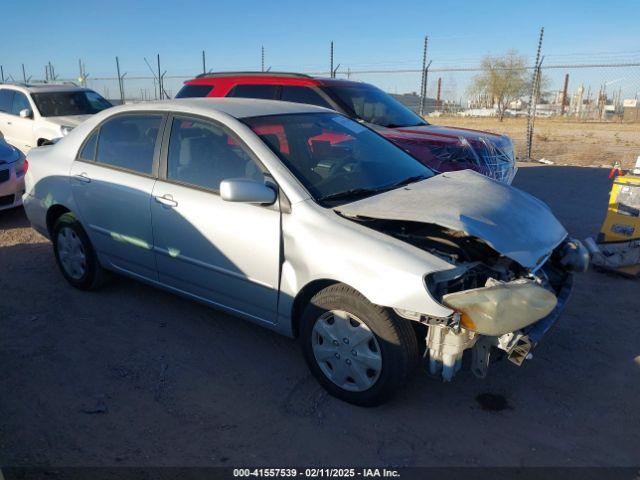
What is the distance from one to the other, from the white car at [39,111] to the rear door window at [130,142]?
5733 mm

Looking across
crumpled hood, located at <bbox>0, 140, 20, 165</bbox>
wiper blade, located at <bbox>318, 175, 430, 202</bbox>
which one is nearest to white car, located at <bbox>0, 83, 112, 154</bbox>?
crumpled hood, located at <bbox>0, 140, 20, 165</bbox>

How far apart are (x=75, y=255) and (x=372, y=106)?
4431 millimetres

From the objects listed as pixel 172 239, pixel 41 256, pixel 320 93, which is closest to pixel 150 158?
pixel 172 239

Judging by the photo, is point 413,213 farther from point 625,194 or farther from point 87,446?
point 625,194

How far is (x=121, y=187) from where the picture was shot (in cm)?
393

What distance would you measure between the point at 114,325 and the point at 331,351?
76.6 inches

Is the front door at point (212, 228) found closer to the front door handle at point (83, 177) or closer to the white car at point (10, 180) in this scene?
the front door handle at point (83, 177)

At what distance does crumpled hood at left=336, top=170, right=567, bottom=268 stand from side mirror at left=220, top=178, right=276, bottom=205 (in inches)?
17.8

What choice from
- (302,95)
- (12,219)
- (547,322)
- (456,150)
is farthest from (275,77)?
(547,322)

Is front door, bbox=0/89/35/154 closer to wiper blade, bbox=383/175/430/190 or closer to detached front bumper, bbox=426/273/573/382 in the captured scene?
wiper blade, bbox=383/175/430/190

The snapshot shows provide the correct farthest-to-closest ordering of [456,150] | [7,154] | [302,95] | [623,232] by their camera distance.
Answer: [302,95] → [7,154] → [456,150] → [623,232]

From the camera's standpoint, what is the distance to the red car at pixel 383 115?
6152 millimetres

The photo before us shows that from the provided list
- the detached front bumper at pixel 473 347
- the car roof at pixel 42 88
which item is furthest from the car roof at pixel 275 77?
the detached front bumper at pixel 473 347

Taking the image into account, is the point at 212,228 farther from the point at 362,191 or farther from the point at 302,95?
the point at 302,95
